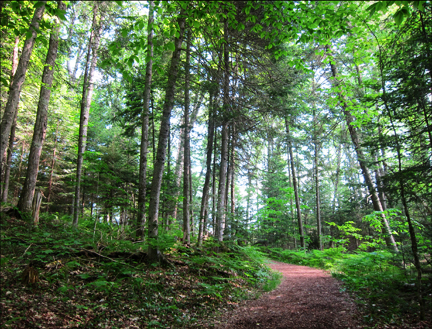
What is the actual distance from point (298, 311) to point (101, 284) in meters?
3.91

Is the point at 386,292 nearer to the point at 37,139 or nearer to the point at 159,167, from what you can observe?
the point at 159,167

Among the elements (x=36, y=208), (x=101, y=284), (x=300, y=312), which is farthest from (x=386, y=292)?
(x=36, y=208)

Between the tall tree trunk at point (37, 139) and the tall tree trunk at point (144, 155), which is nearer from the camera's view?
the tall tree trunk at point (144, 155)

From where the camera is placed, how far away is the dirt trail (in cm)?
432

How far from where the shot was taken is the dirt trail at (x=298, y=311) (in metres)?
4.32

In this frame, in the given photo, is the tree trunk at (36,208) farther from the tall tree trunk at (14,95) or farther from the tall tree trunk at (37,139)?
the tall tree trunk at (14,95)

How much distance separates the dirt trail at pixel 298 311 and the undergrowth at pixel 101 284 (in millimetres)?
531

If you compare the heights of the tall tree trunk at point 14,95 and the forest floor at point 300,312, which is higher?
the tall tree trunk at point 14,95

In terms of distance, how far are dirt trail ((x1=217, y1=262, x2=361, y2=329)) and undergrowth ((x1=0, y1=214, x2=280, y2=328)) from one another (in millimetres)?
531

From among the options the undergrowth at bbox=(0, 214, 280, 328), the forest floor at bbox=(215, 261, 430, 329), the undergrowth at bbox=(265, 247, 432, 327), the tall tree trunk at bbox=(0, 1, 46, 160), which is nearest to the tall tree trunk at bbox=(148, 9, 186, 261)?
the undergrowth at bbox=(0, 214, 280, 328)

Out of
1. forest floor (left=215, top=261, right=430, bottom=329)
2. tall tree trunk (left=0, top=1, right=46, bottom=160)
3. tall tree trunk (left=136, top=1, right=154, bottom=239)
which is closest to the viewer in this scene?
forest floor (left=215, top=261, right=430, bottom=329)

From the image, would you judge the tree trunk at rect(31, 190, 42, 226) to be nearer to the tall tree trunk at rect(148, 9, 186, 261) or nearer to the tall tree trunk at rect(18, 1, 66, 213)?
the tall tree trunk at rect(18, 1, 66, 213)

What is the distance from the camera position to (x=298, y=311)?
495 cm

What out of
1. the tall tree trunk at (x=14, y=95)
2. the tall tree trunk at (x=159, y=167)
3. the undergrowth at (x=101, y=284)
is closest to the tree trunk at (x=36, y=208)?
the undergrowth at (x=101, y=284)
